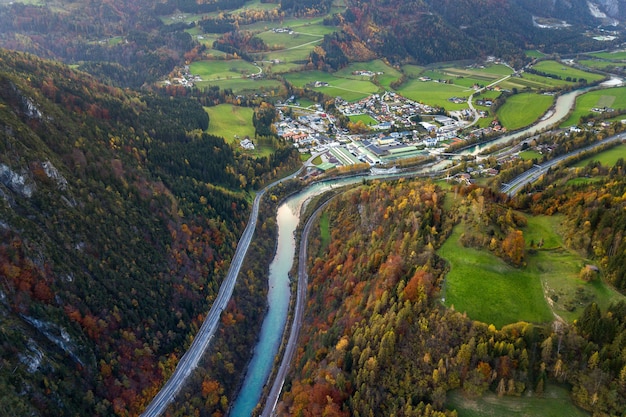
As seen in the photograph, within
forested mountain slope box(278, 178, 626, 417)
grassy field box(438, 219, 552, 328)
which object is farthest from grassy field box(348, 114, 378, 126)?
grassy field box(438, 219, 552, 328)

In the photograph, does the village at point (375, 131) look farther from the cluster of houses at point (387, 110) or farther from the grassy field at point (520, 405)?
the grassy field at point (520, 405)

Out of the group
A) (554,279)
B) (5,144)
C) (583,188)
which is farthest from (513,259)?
Answer: (5,144)

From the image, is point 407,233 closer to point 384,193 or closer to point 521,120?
point 384,193

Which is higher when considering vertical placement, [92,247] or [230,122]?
[92,247]

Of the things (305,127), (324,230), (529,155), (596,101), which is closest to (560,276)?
(324,230)

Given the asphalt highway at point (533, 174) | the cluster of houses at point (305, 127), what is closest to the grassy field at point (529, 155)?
the asphalt highway at point (533, 174)

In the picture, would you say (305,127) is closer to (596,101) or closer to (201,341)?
(201,341)
